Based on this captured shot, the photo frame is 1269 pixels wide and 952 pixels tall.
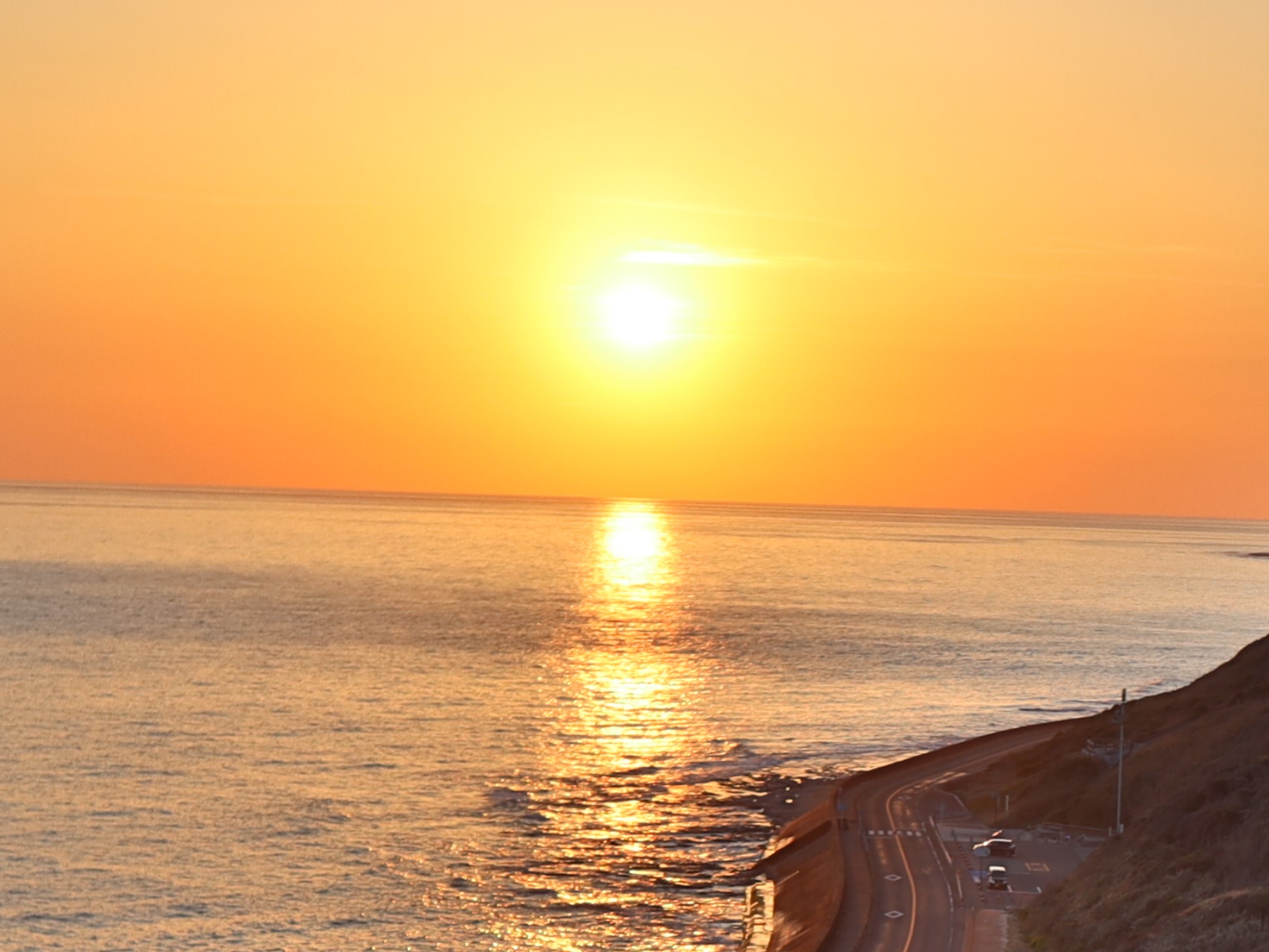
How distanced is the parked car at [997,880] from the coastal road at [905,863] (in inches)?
45.8

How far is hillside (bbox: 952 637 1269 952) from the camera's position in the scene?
42.4m

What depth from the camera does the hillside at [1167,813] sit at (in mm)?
42359

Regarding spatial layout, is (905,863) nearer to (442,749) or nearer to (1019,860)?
(1019,860)

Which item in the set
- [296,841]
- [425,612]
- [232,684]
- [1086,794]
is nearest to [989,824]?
[1086,794]

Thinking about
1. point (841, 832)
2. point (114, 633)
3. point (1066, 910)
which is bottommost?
point (1066, 910)

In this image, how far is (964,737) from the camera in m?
95.9

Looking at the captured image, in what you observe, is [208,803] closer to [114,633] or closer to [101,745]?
[101,745]

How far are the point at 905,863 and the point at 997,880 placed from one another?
576cm

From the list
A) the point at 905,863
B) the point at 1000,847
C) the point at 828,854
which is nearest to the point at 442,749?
the point at 828,854

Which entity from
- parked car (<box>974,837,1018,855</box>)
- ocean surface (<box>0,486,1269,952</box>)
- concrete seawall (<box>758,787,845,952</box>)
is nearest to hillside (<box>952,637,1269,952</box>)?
parked car (<box>974,837,1018,855</box>)

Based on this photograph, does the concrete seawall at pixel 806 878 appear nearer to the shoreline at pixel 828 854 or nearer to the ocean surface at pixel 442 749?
the shoreline at pixel 828 854

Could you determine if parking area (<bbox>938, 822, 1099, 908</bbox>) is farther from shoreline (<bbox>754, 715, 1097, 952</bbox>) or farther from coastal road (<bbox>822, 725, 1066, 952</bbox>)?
shoreline (<bbox>754, 715, 1097, 952</bbox>)

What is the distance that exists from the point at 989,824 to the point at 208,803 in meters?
39.8

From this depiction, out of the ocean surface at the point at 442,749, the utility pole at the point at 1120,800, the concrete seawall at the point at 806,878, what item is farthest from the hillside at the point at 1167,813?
the ocean surface at the point at 442,749
